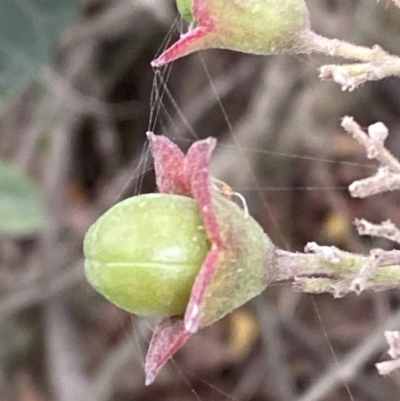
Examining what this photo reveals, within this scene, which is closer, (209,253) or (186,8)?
(209,253)

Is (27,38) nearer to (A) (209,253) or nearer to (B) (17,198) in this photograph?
(B) (17,198)

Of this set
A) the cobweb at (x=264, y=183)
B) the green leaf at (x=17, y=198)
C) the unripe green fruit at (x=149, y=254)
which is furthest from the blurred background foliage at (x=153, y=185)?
the unripe green fruit at (x=149, y=254)

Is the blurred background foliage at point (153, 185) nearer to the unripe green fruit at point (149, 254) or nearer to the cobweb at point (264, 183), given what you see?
the cobweb at point (264, 183)

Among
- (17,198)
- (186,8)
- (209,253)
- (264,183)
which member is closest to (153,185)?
(264,183)

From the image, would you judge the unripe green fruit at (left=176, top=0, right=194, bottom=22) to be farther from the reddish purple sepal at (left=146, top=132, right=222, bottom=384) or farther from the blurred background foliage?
the blurred background foliage

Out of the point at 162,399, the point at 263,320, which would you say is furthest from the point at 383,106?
the point at 162,399

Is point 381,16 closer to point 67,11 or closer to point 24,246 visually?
point 67,11

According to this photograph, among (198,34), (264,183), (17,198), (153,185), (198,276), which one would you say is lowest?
(264,183)
